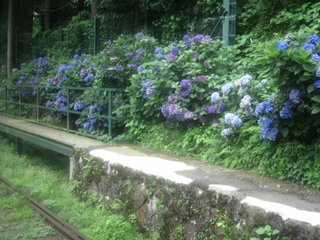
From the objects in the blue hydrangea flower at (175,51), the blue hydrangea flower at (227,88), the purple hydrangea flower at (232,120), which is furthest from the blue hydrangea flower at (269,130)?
the blue hydrangea flower at (175,51)

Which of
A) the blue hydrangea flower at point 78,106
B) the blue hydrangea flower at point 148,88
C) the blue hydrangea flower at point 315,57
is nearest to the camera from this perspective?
the blue hydrangea flower at point 315,57

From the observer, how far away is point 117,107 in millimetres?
7863

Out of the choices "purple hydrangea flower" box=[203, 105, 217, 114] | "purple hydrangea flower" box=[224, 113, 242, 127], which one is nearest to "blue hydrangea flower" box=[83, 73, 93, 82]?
"purple hydrangea flower" box=[203, 105, 217, 114]

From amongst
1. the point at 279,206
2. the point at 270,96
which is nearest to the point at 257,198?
the point at 279,206

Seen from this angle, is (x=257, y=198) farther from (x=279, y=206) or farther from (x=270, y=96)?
(x=270, y=96)

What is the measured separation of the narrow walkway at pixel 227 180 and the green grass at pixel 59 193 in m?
0.69

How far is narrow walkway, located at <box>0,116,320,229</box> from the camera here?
376 centimetres

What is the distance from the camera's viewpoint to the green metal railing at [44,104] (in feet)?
25.9

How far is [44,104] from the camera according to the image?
432 inches

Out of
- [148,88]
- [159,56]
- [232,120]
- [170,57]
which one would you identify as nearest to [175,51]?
[170,57]

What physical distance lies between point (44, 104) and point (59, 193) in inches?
162

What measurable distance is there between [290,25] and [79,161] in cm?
382

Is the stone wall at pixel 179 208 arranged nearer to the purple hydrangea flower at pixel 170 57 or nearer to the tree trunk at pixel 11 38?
the purple hydrangea flower at pixel 170 57

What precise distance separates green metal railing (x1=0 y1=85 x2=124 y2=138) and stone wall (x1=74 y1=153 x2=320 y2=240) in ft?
4.93
